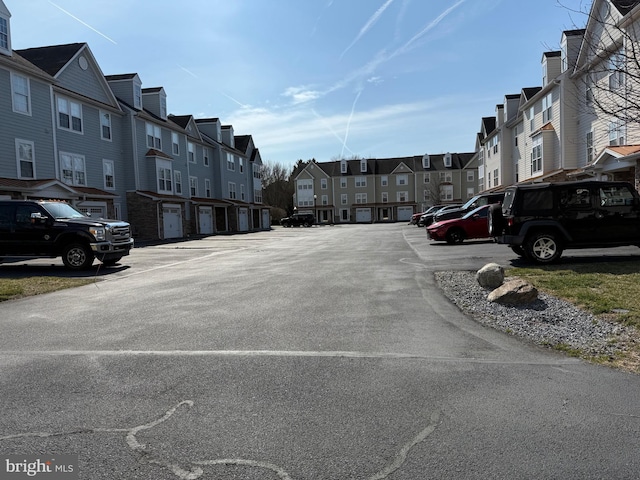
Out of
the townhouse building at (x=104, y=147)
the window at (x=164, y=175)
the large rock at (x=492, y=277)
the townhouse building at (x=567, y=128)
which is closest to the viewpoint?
the large rock at (x=492, y=277)

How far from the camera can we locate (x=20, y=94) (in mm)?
22328

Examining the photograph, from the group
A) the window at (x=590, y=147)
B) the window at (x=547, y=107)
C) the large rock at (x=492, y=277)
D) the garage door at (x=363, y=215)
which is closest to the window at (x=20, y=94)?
the large rock at (x=492, y=277)

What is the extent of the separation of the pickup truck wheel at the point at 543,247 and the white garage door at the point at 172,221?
2699 centimetres

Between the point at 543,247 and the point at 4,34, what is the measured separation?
26204 millimetres

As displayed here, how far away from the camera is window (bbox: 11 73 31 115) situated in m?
21.9

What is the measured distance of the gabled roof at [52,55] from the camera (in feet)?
83.1

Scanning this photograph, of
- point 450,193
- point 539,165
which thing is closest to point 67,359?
point 539,165

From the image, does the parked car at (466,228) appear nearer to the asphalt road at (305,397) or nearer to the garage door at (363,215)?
the asphalt road at (305,397)

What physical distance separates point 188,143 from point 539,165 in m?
30.0

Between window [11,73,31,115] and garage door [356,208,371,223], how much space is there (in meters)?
62.0

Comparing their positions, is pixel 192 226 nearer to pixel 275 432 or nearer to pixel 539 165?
pixel 539 165

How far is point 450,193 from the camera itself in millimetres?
76938

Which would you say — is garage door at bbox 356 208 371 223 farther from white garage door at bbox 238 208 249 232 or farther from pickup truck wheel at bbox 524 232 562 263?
pickup truck wheel at bbox 524 232 562 263

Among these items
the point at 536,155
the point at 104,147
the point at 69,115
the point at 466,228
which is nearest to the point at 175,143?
the point at 104,147
